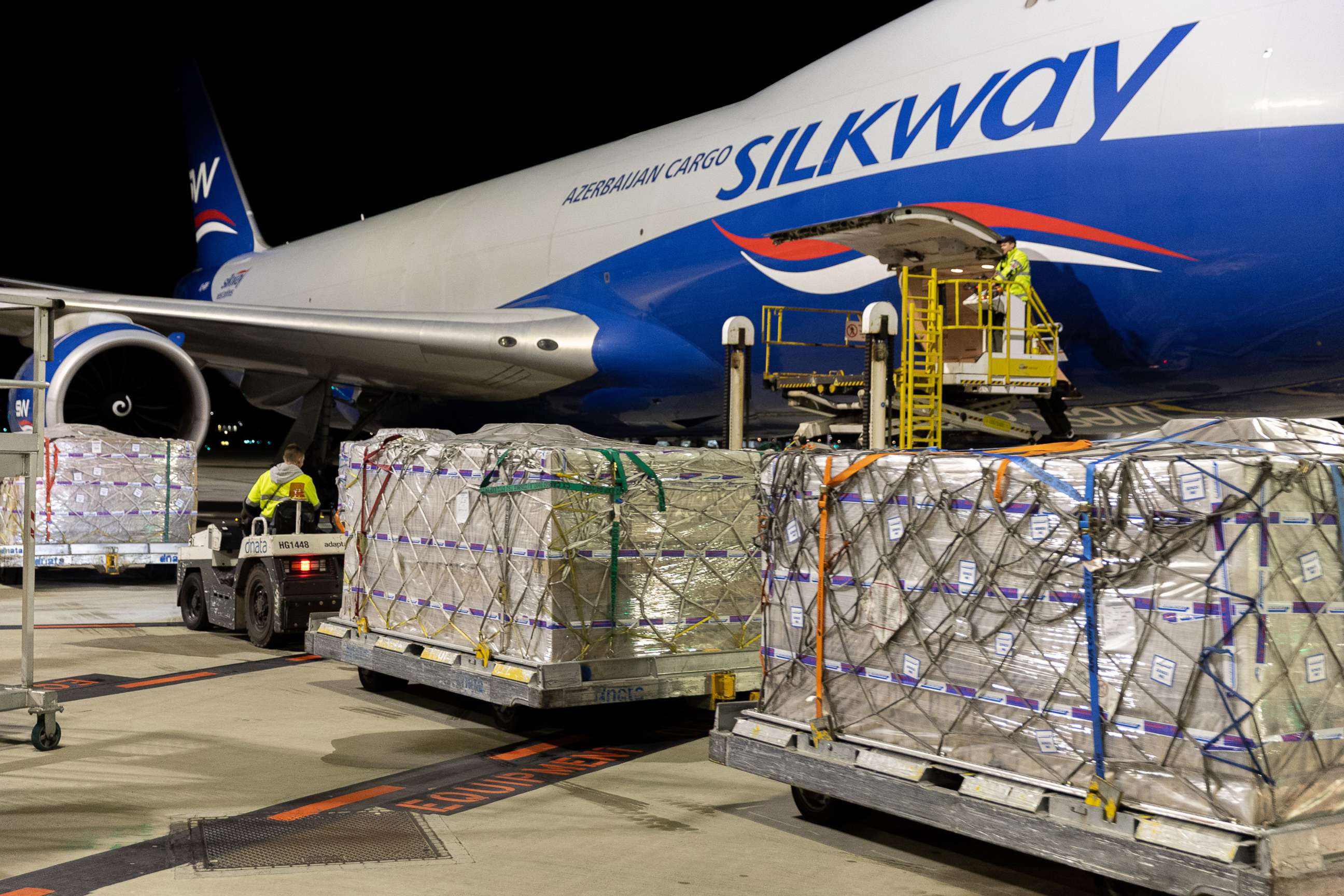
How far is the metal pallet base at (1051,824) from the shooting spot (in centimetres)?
363

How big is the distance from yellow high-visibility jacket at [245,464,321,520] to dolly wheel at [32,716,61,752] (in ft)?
12.9

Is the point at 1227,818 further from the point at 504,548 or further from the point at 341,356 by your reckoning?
the point at 341,356

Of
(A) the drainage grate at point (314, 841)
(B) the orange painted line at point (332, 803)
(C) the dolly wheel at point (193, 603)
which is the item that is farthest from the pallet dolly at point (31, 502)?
(C) the dolly wheel at point (193, 603)

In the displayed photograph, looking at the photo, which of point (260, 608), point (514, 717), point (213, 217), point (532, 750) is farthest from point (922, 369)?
point (213, 217)

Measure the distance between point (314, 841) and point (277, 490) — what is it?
5731mm

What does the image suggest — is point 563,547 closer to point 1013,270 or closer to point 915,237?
point 915,237

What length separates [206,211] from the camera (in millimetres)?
27000

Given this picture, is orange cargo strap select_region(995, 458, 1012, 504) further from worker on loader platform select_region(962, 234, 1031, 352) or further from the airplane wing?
the airplane wing

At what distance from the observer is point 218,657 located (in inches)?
361

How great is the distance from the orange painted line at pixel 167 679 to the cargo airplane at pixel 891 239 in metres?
5.38

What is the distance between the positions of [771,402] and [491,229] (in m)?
5.60

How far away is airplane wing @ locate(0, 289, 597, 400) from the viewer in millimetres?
13977

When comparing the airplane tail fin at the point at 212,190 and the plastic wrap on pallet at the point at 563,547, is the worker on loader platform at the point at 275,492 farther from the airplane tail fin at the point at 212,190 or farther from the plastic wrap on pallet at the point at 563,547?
the airplane tail fin at the point at 212,190

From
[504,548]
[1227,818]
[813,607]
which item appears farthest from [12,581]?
[1227,818]
